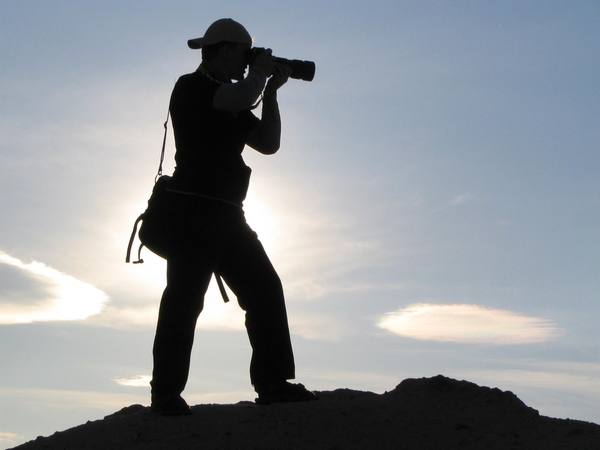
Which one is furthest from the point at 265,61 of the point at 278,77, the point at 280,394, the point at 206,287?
the point at 280,394

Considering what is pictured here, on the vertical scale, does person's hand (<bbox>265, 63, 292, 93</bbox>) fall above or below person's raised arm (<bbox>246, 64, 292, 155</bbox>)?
above

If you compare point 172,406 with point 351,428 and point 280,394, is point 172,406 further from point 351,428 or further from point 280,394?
point 351,428

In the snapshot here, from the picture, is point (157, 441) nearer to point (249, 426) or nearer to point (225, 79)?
point (249, 426)

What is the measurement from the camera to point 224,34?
504 cm

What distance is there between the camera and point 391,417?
16.1ft

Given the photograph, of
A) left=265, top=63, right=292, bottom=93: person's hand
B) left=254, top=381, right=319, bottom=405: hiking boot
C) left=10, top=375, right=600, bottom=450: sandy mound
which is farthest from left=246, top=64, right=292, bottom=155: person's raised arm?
left=10, top=375, right=600, bottom=450: sandy mound

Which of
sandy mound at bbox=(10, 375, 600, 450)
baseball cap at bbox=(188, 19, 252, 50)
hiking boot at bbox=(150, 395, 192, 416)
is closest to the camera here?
sandy mound at bbox=(10, 375, 600, 450)

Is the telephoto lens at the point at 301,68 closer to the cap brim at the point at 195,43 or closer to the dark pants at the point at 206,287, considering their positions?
the cap brim at the point at 195,43

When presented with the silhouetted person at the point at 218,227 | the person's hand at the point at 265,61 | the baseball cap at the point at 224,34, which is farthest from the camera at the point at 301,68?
the baseball cap at the point at 224,34

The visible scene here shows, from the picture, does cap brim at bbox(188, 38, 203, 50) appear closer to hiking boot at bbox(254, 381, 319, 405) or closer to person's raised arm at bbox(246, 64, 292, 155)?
person's raised arm at bbox(246, 64, 292, 155)

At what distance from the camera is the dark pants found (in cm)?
489

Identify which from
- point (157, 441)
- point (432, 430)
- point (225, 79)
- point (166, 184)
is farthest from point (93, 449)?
point (225, 79)

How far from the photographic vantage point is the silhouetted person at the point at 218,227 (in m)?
4.89

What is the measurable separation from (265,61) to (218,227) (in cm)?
107
